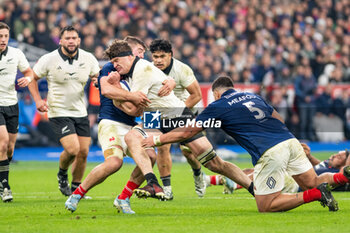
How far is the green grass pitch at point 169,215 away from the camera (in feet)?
24.3

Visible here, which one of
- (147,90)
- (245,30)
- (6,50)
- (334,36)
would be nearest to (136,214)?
(147,90)

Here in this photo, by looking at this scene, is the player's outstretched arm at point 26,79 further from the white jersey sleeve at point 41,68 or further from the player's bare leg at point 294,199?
the player's bare leg at point 294,199

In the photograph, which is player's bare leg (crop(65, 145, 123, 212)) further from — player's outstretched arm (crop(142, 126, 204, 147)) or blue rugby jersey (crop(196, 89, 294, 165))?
blue rugby jersey (crop(196, 89, 294, 165))

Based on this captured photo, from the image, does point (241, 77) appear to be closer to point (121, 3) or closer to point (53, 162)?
point (121, 3)

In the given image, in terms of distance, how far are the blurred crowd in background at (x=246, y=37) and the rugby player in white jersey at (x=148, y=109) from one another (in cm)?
1173

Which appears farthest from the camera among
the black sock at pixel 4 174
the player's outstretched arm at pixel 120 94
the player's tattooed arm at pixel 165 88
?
the black sock at pixel 4 174

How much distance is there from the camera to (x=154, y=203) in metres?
10.7

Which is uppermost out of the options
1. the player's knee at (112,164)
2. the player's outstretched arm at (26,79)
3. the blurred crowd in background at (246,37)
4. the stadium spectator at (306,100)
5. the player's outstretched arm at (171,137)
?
the player's outstretched arm at (171,137)

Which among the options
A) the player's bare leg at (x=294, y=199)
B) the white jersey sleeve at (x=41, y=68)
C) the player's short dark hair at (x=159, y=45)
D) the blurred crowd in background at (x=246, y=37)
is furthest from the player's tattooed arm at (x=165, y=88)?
the blurred crowd in background at (x=246, y=37)

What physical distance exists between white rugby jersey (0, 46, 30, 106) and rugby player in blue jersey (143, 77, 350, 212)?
4098 millimetres

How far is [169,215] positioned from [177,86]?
133 inches

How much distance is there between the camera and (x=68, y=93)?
476 inches

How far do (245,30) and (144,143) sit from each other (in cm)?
1904

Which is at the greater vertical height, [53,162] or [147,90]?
[147,90]
